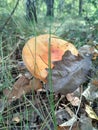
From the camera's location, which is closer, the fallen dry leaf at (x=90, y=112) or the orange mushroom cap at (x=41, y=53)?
the fallen dry leaf at (x=90, y=112)

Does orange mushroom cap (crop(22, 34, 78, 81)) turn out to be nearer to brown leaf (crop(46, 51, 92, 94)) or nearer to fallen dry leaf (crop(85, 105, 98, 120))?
brown leaf (crop(46, 51, 92, 94))

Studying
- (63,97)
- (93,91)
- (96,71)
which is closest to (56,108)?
(63,97)

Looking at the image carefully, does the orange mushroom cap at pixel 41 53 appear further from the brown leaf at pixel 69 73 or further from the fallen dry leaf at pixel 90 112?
the fallen dry leaf at pixel 90 112

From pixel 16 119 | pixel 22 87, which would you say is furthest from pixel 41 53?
pixel 16 119

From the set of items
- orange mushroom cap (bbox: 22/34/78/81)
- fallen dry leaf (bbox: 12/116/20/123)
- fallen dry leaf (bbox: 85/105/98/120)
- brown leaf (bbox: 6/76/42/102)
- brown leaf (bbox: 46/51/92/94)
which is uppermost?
orange mushroom cap (bbox: 22/34/78/81)

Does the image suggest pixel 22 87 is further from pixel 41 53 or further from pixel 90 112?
pixel 90 112

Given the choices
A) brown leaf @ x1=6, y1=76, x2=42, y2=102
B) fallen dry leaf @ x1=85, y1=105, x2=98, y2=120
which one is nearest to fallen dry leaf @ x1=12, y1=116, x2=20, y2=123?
brown leaf @ x1=6, y1=76, x2=42, y2=102

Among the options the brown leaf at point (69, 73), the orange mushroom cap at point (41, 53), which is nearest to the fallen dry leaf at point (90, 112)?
the brown leaf at point (69, 73)
